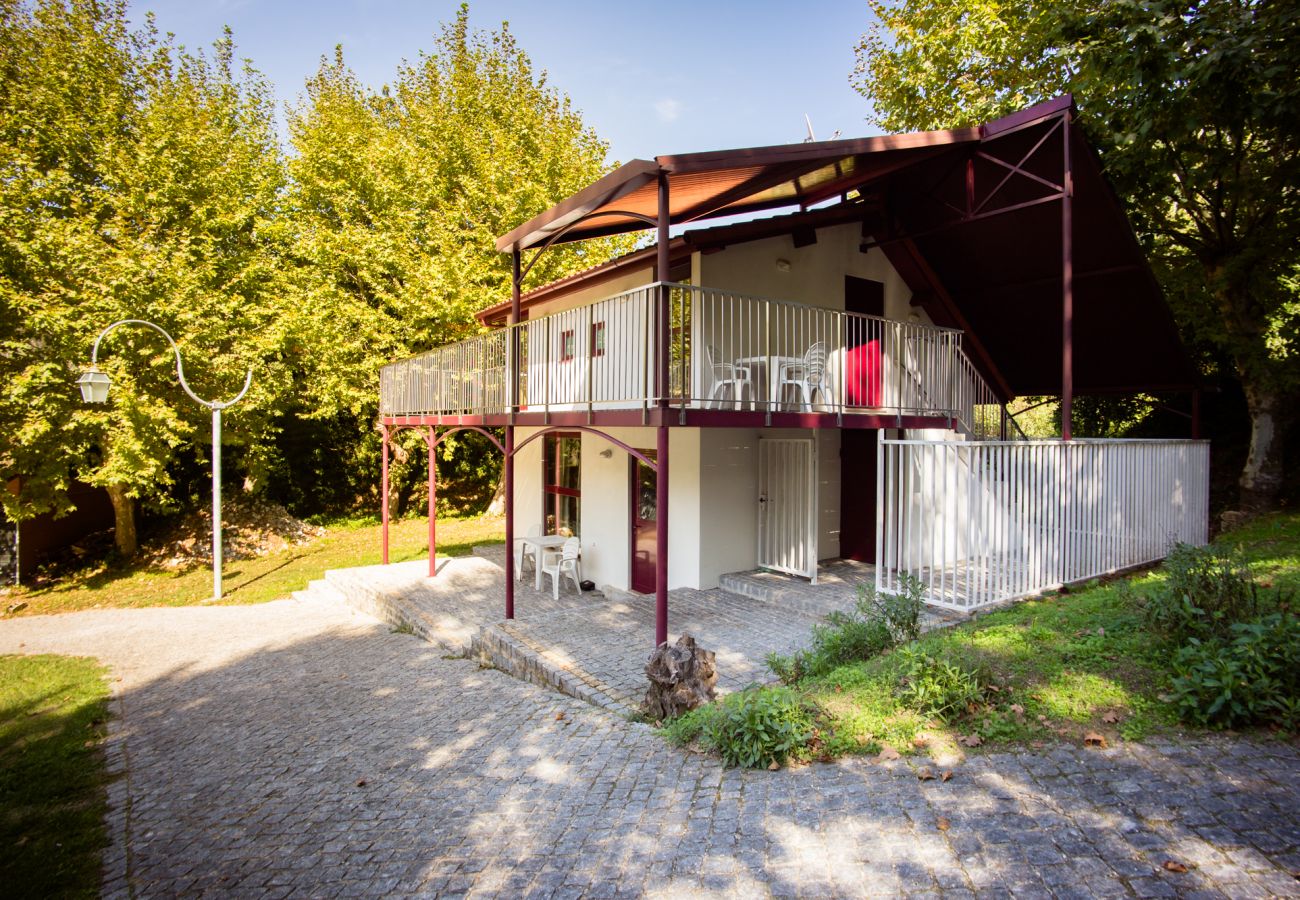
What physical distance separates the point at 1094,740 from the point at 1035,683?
82 centimetres

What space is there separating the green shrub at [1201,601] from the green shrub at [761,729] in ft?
8.82

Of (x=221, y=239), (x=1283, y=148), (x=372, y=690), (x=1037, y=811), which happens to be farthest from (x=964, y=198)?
(x=221, y=239)

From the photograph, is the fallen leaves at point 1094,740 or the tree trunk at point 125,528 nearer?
the fallen leaves at point 1094,740

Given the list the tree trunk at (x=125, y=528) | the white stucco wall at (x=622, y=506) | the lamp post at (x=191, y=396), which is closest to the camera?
the white stucco wall at (x=622, y=506)

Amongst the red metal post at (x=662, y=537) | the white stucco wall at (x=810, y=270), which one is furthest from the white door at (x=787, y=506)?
the red metal post at (x=662, y=537)

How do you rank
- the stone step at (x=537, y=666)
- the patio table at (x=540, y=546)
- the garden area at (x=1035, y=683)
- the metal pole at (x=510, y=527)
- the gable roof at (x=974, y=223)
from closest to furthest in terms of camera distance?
the garden area at (x=1035, y=683) → the stone step at (x=537, y=666) → the gable roof at (x=974, y=223) → the metal pole at (x=510, y=527) → the patio table at (x=540, y=546)

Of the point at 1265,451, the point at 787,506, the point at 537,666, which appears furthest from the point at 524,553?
the point at 1265,451

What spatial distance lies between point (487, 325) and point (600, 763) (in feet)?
38.9

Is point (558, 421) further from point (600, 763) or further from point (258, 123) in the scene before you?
point (258, 123)

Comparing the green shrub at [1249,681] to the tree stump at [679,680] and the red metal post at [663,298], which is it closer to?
the tree stump at [679,680]

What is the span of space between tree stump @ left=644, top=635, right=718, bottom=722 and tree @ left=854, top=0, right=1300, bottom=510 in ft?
26.6

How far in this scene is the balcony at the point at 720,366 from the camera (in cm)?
778

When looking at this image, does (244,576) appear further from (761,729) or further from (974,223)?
(974,223)

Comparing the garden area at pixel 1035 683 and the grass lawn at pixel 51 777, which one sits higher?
the garden area at pixel 1035 683
